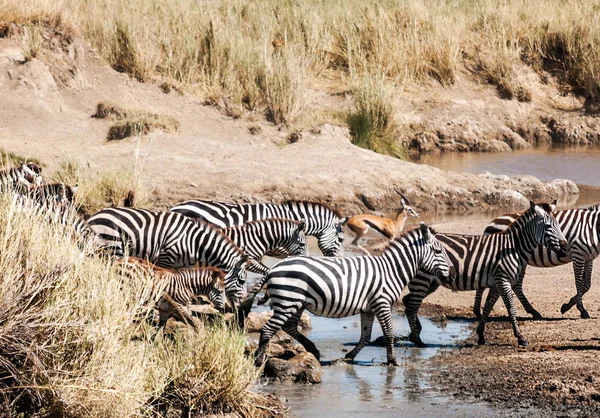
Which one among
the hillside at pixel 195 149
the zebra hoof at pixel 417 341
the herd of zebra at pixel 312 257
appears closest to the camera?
the herd of zebra at pixel 312 257

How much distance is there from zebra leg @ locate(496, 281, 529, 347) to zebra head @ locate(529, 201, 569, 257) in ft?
2.13

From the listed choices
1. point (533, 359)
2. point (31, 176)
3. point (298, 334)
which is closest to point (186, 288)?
point (298, 334)

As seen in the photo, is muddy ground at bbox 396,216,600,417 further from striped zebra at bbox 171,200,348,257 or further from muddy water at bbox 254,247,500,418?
striped zebra at bbox 171,200,348,257

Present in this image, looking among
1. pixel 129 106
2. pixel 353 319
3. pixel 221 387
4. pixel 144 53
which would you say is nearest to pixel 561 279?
pixel 353 319

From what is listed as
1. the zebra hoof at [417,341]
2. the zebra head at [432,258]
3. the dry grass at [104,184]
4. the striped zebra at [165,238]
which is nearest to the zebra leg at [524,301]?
the zebra head at [432,258]

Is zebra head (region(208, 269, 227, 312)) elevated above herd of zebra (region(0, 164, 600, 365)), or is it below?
below

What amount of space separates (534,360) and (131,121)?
1135 cm

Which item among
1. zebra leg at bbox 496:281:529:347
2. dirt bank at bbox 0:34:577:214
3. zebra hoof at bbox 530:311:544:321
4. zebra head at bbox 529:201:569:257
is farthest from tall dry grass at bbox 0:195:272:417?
dirt bank at bbox 0:34:577:214

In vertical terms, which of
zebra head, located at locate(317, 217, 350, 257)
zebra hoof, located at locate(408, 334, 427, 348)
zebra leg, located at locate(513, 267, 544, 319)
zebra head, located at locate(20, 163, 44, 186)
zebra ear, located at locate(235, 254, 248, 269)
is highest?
zebra head, located at locate(20, 163, 44, 186)

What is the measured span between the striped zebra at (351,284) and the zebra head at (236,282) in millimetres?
289

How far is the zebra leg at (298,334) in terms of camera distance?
1009cm

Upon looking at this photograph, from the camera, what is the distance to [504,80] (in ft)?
88.6

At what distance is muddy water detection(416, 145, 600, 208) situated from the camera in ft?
72.3

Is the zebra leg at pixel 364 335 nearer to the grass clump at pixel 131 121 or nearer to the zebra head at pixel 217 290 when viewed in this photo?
the zebra head at pixel 217 290
